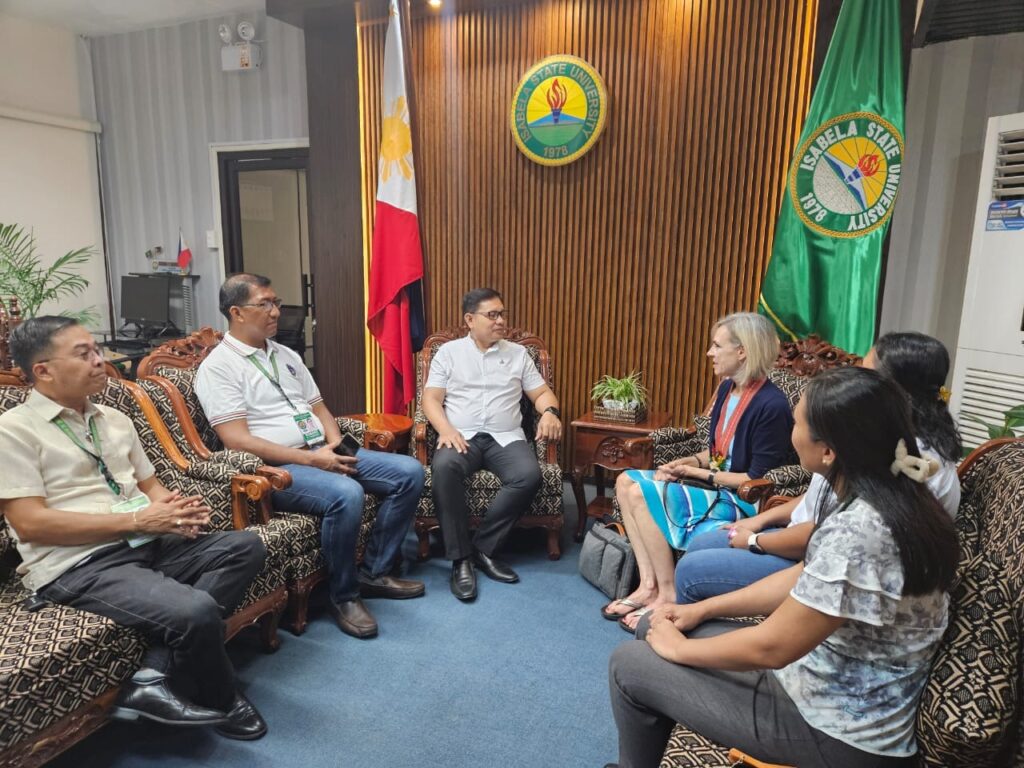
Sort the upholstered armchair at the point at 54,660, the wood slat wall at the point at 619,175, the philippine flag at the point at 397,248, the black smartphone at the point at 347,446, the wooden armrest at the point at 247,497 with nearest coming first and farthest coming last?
the upholstered armchair at the point at 54,660 → the wooden armrest at the point at 247,497 → the black smartphone at the point at 347,446 → the wood slat wall at the point at 619,175 → the philippine flag at the point at 397,248

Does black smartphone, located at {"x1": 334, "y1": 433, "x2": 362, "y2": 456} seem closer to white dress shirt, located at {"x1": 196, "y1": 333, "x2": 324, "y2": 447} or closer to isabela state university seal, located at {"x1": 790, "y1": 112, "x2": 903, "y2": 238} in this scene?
white dress shirt, located at {"x1": 196, "y1": 333, "x2": 324, "y2": 447}

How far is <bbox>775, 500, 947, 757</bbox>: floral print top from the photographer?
1.07 m

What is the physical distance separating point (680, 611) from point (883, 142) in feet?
7.93

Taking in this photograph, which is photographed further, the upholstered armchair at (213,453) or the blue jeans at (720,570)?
the upholstered armchair at (213,453)

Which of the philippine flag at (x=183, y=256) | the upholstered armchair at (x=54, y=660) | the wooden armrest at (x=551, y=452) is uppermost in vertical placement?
the philippine flag at (x=183, y=256)

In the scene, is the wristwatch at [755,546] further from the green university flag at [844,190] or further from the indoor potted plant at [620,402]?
the green university flag at [844,190]

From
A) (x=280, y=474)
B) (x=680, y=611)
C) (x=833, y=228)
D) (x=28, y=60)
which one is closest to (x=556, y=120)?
(x=833, y=228)

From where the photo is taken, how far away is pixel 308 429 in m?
2.67

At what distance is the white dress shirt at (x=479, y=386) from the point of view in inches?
122

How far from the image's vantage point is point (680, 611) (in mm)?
1529

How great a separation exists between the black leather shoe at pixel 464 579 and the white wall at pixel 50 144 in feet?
13.7

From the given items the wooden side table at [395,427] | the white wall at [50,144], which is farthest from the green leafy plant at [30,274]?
the wooden side table at [395,427]

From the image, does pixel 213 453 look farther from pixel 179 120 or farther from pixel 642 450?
pixel 179 120

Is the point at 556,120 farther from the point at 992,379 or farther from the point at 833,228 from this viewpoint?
the point at 992,379
